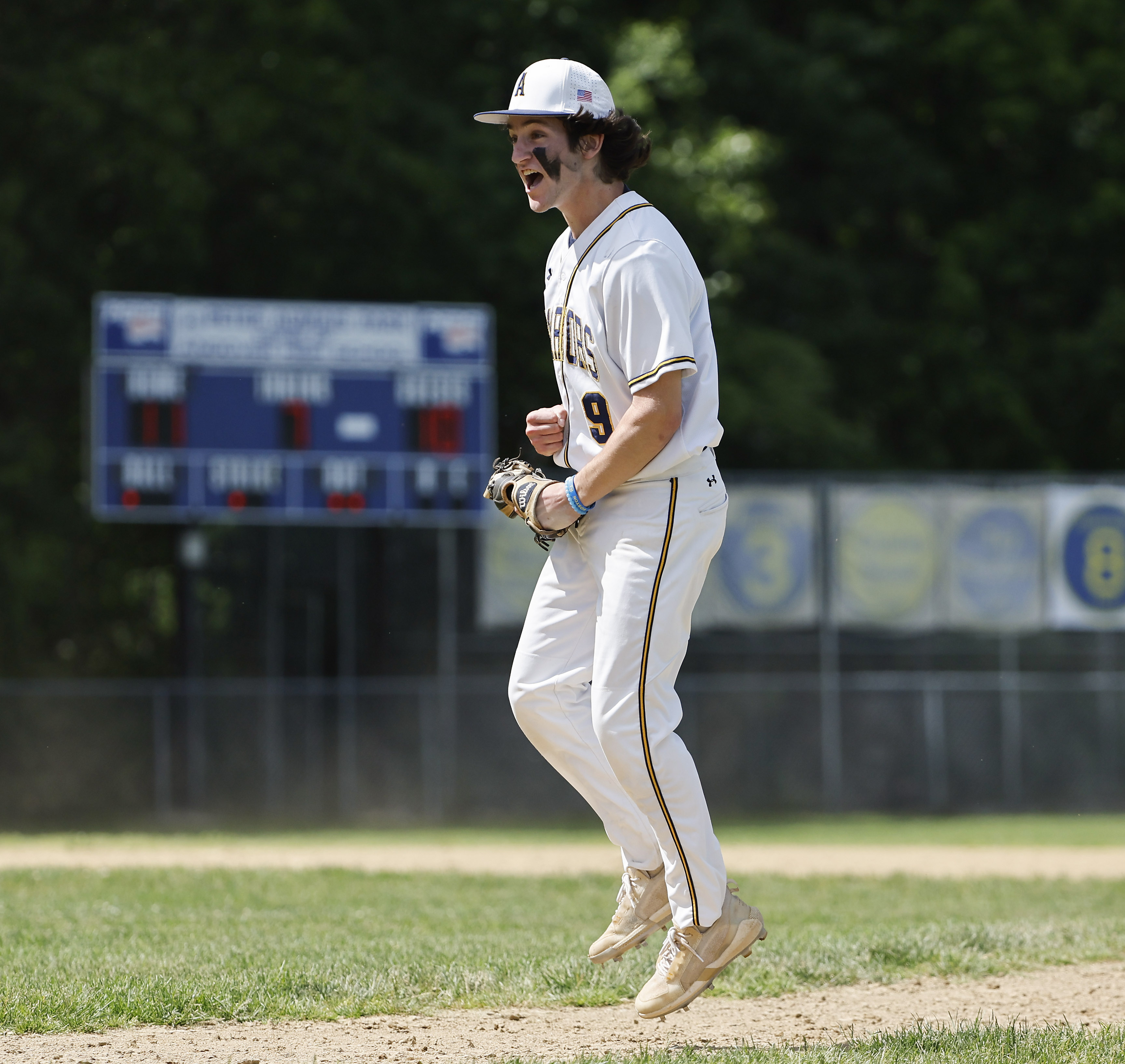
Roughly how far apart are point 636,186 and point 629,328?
15842 mm

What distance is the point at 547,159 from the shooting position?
14.4 feet

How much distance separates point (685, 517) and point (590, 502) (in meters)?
0.24

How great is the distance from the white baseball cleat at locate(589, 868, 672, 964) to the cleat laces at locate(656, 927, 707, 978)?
17 centimetres

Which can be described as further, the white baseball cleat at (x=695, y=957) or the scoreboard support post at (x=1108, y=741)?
the scoreboard support post at (x=1108, y=741)

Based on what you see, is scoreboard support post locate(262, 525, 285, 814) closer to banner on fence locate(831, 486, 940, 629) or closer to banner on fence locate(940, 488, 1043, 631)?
banner on fence locate(831, 486, 940, 629)

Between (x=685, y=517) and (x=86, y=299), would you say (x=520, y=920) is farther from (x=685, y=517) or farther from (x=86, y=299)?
(x=86, y=299)

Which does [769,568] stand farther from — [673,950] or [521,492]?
[673,950]

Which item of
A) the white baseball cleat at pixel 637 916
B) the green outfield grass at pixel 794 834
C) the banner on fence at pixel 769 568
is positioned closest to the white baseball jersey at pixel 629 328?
the white baseball cleat at pixel 637 916

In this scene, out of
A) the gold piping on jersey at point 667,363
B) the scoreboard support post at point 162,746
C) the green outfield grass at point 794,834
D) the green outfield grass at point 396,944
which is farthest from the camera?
the scoreboard support post at point 162,746

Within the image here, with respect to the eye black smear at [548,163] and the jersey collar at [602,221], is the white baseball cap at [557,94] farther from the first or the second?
the jersey collar at [602,221]

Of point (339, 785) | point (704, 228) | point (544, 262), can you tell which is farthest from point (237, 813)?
point (704, 228)

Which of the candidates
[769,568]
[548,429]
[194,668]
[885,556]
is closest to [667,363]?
[548,429]

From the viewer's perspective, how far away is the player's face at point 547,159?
4.38 metres

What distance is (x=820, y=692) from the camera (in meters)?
20.4
